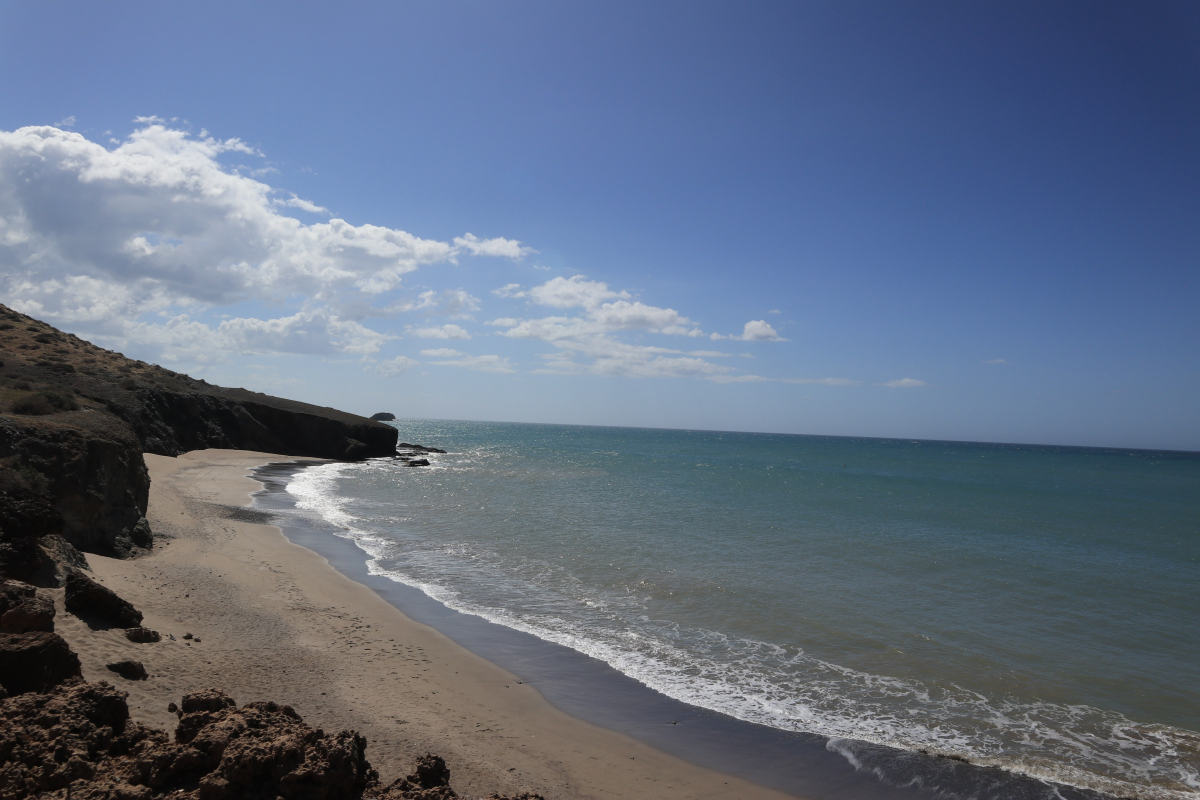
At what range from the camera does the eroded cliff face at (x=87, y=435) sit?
828 cm

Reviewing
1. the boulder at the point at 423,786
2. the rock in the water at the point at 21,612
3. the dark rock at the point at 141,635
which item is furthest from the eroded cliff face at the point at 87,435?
the boulder at the point at 423,786

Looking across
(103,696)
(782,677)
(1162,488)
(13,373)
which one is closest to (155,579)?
(103,696)

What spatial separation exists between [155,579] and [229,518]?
9.38 meters

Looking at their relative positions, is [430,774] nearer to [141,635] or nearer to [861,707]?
[141,635]

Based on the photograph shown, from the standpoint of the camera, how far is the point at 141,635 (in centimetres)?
745

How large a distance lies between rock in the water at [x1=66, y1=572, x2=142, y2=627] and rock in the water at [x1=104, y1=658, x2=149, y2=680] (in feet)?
4.32

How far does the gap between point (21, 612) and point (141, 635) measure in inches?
71.1

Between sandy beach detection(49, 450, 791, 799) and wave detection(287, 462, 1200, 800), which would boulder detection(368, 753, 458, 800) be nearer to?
sandy beach detection(49, 450, 791, 799)

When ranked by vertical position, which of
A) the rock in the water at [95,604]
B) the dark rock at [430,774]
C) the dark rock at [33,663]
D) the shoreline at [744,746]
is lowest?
the shoreline at [744,746]

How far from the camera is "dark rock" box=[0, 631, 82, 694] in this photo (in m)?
5.02

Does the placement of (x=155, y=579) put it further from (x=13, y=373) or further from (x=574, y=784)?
(x=13, y=373)

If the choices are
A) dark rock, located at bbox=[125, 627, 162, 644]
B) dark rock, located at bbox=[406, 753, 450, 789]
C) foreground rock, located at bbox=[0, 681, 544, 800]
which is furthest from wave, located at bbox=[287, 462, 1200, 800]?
dark rock, located at bbox=[125, 627, 162, 644]

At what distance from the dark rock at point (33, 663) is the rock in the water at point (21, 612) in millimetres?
620

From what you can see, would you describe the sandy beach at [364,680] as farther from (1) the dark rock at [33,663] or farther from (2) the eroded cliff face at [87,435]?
(2) the eroded cliff face at [87,435]
